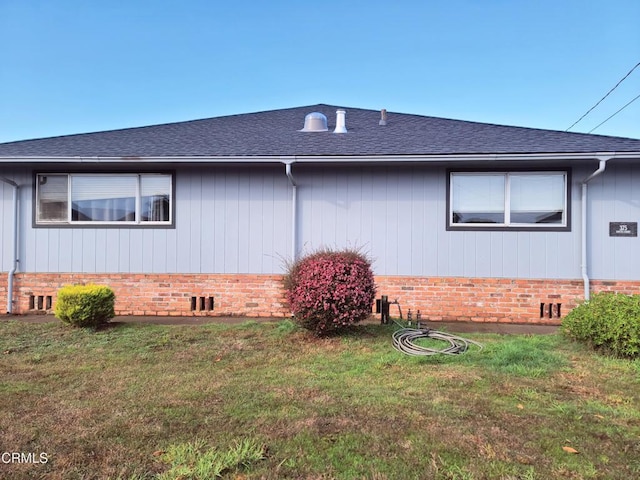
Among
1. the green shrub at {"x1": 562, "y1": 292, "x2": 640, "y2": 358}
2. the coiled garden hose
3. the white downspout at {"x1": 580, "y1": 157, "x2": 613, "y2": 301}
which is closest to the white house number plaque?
the white downspout at {"x1": 580, "y1": 157, "x2": 613, "y2": 301}

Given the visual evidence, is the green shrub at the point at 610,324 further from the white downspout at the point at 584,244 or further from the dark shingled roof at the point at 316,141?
the dark shingled roof at the point at 316,141

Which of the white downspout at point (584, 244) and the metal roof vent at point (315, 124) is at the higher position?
the metal roof vent at point (315, 124)

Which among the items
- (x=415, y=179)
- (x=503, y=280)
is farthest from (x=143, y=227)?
(x=503, y=280)

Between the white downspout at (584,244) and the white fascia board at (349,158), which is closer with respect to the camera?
the white fascia board at (349,158)

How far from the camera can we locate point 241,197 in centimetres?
736

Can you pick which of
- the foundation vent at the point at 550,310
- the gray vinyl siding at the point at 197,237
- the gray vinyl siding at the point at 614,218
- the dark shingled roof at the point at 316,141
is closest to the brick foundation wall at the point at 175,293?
the gray vinyl siding at the point at 197,237

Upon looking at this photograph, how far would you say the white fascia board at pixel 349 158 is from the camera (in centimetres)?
630

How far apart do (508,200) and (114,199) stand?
24.6 ft

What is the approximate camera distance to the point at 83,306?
577cm

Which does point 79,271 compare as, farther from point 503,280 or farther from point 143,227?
point 503,280

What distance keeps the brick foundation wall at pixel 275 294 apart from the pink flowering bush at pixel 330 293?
1.61 m

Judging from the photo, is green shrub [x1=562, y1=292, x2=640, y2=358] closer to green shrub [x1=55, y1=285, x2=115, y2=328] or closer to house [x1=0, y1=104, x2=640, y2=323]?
house [x1=0, y1=104, x2=640, y2=323]

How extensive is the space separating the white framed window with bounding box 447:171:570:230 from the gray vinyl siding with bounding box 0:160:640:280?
0.54 ft

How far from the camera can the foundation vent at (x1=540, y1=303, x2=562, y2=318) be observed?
6773 mm
